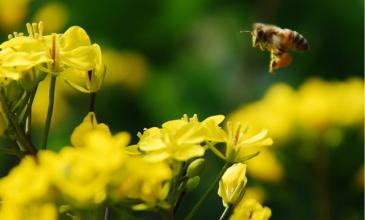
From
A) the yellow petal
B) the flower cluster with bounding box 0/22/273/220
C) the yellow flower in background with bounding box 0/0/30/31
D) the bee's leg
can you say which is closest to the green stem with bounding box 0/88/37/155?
the flower cluster with bounding box 0/22/273/220

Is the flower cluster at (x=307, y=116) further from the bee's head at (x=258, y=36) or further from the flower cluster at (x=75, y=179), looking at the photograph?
the flower cluster at (x=75, y=179)

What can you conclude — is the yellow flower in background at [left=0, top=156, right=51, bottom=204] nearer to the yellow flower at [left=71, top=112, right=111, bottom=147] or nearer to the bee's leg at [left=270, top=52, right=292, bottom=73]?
the yellow flower at [left=71, top=112, right=111, bottom=147]

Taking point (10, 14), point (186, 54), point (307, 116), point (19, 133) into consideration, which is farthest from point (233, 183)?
point (186, 54)

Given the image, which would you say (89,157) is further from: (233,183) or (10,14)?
(10,14)

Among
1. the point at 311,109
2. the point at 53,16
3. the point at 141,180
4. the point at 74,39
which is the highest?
the point at 74,39

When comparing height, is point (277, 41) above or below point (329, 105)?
above

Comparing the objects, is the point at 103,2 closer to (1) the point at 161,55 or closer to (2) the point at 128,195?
(1) the point at 161,55


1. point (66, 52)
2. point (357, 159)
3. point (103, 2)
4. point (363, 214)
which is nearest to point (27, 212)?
point (66, 52)
